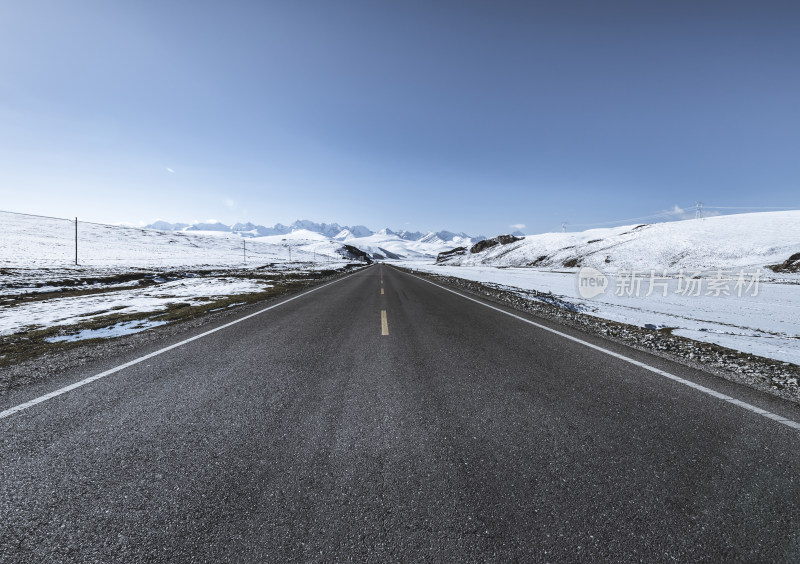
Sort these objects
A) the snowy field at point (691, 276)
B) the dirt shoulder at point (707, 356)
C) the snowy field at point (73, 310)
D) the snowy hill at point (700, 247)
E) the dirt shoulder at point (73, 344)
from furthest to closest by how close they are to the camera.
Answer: the snowy hill at point (700, 247), the snowy field at point (691, 276), the snowy field at point (73, 310), the dirt shoulder at point (73, 344), the dirt shoulder at point (707, 356)

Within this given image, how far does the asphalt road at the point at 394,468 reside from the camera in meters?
1.95

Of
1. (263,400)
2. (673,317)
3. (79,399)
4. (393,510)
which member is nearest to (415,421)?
(393,510)

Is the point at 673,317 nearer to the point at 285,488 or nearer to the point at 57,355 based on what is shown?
the point at 285,488

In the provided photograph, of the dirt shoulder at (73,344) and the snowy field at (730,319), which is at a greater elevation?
the snowy field at (730,319)

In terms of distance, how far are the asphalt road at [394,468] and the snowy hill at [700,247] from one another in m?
50.9

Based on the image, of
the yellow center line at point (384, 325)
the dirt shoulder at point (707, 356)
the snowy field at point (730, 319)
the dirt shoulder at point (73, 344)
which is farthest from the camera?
the yellow center line at point (384, 325)

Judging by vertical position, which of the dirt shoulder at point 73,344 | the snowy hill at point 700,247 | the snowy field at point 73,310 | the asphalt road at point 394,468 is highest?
the snowy hill at point 700,247

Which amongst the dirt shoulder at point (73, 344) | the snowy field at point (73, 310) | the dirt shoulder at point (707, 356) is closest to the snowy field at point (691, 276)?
the dirt shoulder at point (707, 356)

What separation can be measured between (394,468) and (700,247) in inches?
2609

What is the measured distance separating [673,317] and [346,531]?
1215 centimetres

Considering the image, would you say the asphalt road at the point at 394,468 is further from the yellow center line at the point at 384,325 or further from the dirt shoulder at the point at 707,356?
the yellow center line at the point at 384,325

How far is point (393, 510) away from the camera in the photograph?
220 centimetres

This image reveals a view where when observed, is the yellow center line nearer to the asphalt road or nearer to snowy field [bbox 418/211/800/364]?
the asphalt road

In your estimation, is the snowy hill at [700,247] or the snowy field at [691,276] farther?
the snowy hill at [700,247]
